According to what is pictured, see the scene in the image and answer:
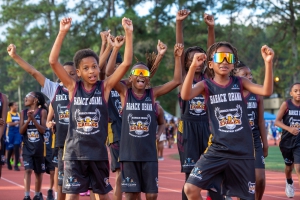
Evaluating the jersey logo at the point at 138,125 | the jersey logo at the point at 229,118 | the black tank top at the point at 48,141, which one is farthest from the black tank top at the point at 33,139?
the jersey logo at the point at 229,118

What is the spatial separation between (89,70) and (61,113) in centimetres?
197

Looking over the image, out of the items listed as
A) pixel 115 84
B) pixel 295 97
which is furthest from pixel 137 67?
pixel 295 97

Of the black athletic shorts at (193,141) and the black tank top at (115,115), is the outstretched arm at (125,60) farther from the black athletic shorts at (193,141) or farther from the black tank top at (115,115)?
the black tank top at (115,115)

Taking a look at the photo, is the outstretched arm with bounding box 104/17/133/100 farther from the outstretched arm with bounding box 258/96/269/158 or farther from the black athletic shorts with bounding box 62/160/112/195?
the outstretched arm with bounding box 258/96/269/158

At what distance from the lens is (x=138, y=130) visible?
7.73m

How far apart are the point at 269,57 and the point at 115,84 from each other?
192 cm

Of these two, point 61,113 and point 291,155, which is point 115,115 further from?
point 291,155

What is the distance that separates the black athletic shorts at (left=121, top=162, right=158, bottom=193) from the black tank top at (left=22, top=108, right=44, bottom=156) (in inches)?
187

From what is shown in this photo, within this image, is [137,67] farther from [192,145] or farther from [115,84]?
[192,145]

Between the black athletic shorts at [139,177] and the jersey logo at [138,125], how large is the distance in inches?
15.2

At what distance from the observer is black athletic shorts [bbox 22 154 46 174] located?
1173 cm

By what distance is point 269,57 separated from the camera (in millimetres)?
6266

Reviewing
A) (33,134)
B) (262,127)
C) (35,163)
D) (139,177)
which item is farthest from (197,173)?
(33,134)

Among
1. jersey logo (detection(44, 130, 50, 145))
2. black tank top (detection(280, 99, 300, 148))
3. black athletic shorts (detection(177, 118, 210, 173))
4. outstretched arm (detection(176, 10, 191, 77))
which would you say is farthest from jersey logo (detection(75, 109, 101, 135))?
black tank top (detection(280, 99, 300, 148))
